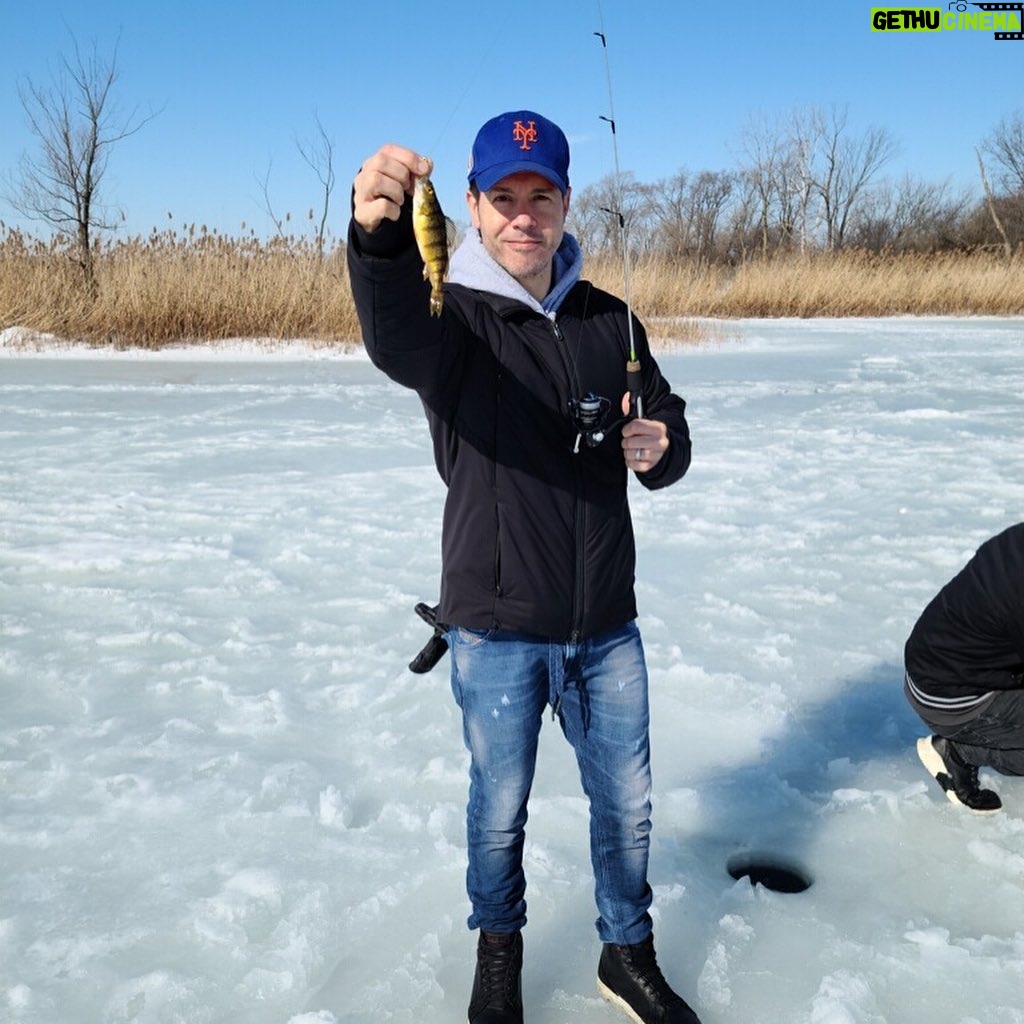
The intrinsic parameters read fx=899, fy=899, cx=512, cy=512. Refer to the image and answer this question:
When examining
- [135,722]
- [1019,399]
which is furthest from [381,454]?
[1019,399]

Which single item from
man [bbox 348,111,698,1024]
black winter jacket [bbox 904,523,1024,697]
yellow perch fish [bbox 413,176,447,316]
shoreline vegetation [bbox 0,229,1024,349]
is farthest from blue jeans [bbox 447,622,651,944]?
shoreline vegetation [bbox 0,229,1024,349]

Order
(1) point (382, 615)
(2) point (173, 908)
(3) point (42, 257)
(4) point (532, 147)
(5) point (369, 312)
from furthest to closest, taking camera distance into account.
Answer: (3) point (42, 257)
(1) point (382, 615)
(2) point (173, 908)
(4) point (532, 147)
(5) point (369, 312)

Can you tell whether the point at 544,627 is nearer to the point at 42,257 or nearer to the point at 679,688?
the point at 679,688

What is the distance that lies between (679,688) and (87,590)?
2275 millimetres

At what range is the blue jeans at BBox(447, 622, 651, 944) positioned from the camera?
151 centimetres

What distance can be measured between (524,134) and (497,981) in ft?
4.70

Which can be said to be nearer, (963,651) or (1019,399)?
(963,651)

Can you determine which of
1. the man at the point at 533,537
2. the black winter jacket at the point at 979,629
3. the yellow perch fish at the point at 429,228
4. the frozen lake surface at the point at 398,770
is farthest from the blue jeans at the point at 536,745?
the black winter jacket at the point at 979,629

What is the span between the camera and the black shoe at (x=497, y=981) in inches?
60.7

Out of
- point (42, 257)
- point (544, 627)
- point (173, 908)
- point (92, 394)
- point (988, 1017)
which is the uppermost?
point (42, 257)

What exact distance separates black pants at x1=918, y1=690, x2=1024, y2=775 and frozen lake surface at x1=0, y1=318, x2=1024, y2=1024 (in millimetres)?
136

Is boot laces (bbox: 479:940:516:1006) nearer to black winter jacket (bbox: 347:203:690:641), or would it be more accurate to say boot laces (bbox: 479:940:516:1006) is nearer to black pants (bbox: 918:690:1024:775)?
black winter jacket (bbox: 347:203:690:641)

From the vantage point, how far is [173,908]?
1.84m

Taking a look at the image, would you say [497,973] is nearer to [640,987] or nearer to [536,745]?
[640,987]
